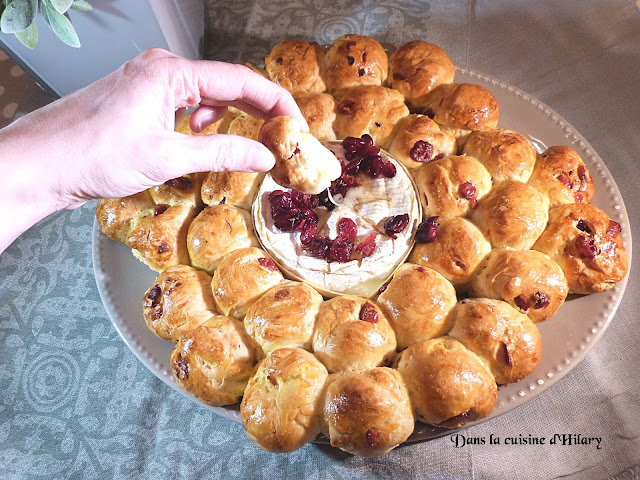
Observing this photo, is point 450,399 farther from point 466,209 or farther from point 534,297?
point 466,209

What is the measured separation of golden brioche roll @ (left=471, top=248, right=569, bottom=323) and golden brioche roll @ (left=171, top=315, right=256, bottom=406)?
100 centimetres

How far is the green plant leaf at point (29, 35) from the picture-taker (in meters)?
2.66

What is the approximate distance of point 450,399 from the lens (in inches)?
66.5

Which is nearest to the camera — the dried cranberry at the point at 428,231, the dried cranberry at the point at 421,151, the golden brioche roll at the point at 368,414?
the golden brioche roll at the point at 368,414

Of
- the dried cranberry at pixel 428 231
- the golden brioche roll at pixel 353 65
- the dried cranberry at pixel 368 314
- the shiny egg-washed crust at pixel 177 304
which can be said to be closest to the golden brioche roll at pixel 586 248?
the dried cranberry at pixel 428 231

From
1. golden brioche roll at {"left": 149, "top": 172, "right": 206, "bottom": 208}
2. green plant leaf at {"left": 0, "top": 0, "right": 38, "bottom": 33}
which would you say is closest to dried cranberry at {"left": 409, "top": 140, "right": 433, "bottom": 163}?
golden brioche roll at {"left": 149, "top": 172, "right": 206, "bottom": 208}

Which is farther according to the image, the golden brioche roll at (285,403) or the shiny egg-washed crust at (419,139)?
the shiny egg-washed crust at (419,139)

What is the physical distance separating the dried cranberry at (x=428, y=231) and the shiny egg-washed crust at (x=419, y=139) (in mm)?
328

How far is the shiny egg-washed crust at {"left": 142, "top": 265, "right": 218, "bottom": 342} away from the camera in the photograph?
6.47 feet

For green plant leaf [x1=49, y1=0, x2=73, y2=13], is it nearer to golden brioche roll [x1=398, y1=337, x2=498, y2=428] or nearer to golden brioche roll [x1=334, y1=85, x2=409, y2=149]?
golden brioche roll [x1=334, y1=85, x2=409, y2=149]

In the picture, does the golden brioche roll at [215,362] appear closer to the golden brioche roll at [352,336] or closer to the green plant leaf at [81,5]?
the golden brioche roll at [352,336]

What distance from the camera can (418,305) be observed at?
6.13ft

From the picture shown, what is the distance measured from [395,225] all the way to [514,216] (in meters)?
0.48

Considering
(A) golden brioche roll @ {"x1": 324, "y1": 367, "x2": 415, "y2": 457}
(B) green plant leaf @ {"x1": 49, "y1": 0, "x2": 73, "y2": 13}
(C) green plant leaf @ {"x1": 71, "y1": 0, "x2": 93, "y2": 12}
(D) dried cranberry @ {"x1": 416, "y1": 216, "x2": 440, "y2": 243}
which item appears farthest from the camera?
(C) green plant leaf @ {"x1": 71, "y1": 0, "x2": 93, "y2": 12}
